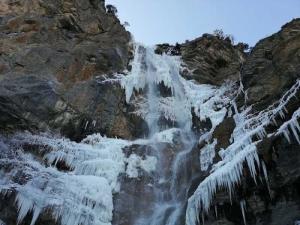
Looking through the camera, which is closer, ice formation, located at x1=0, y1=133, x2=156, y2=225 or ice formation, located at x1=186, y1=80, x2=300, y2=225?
ice formation, located at x1=186, y1=80, x2=300, y2=225

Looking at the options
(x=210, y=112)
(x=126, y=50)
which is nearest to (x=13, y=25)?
(x=126, y=50)

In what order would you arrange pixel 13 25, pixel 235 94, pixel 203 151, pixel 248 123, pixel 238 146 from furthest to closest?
pixel 13 25, pixel 235 94, pixel 203 151, pixel 248 123, pixel 238 146

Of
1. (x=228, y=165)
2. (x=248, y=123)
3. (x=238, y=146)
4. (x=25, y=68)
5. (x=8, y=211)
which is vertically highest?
(x=25, y=68)

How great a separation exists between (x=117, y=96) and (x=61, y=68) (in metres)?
2.75

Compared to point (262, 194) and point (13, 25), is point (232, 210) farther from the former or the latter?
point (13, 25)

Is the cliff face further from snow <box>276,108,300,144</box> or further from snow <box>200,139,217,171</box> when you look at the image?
snow <box>200,139,217,171</box>

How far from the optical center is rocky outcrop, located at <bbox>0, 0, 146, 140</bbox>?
16.4 metres

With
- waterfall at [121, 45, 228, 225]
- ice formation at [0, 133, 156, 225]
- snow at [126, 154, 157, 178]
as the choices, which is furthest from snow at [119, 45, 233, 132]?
ice formation at [0, 133, 156, 225]

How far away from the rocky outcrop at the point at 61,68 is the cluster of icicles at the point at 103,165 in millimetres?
942

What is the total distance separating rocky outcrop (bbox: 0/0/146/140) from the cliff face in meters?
0.04

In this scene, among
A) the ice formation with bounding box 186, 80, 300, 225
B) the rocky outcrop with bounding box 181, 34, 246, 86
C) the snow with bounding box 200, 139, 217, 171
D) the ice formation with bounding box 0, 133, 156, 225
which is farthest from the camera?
the rocky outcrop with bounding box 181, 34, 246, 86

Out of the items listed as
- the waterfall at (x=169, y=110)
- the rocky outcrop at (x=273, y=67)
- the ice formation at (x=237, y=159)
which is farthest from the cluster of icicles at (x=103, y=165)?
the rocky outcrop at (x=273, y=67)

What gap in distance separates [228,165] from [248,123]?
235 centimetres

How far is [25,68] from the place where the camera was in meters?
18.2
